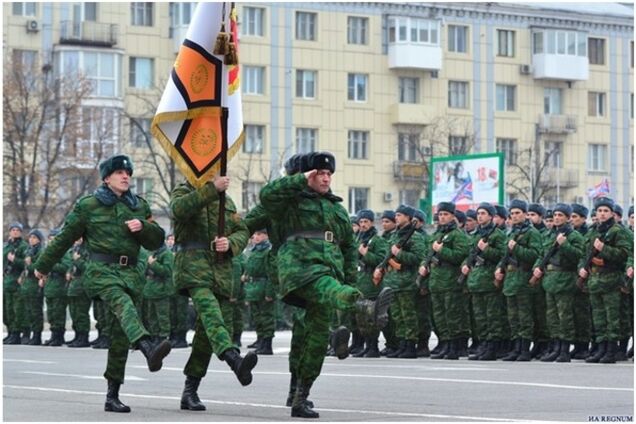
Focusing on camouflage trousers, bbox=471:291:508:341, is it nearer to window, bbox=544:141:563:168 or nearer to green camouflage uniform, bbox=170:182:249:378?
green camouflage uniform, bbox=170:182:249:378

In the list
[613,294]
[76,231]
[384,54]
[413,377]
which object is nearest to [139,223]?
[76,231]

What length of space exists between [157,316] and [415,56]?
43233 millimetres

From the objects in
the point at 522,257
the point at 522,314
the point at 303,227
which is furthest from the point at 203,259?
the point at 522,314

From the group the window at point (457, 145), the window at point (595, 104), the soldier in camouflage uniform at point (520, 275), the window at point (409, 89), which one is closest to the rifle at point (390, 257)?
the soldier in camouflage uniform at point (520, 275)

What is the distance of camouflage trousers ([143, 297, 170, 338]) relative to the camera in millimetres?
26172

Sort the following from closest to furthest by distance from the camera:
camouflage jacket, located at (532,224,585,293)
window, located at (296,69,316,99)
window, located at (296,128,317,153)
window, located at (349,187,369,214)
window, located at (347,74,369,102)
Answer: camouflage jacket, located at (532,224,585,293) < window, located at (296,69,316,99) < window, located at (296,128,317,153) < window, located at (347,74,369,102) < window, located at (349,187,369,214)

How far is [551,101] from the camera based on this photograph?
72.6 metres

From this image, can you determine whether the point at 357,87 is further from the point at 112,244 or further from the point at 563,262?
the point at 112,244

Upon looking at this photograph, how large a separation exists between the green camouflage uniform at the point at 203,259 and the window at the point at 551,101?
59532 millimetres

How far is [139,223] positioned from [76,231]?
19.6 inches

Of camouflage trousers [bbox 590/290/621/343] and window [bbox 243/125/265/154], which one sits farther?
window [bbox 243/125/265/154]

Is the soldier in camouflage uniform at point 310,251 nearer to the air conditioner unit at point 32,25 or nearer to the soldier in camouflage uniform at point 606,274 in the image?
the soldier in camouflage uniform at point 606,274

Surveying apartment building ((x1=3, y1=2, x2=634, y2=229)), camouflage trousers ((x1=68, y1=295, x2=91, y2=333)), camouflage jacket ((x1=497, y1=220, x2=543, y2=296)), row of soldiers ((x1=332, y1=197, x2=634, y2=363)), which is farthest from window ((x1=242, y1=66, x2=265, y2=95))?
camouflage jacket ((x1=497, y1=220, x2=543, y2=296))

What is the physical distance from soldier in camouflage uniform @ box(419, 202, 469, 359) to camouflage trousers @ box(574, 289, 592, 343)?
174 centimetres
